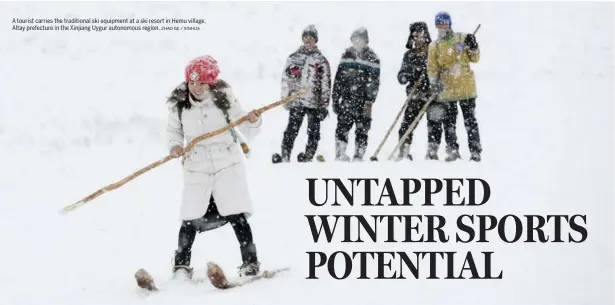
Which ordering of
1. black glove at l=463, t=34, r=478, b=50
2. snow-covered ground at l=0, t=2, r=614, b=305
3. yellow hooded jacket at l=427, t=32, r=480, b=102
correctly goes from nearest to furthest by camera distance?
snow-covered ground at l=0, t=2, r=614, b=305, black glove at l=463, t=34, r=478, b=50, yellow hooded jacket at l=427, t=32, r=480, b=102

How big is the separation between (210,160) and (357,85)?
3.58 m

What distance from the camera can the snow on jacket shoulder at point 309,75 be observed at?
314 inches

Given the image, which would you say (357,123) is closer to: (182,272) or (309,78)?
(309,78)

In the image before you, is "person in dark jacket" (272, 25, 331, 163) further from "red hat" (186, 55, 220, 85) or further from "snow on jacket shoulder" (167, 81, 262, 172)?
"red hat" (186, 55, 220, 85)

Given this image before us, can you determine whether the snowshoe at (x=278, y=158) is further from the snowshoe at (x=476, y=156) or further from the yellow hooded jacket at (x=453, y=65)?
the snowshoe at (x=476, y=156)

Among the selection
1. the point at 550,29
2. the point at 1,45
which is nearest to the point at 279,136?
the point at 1,45

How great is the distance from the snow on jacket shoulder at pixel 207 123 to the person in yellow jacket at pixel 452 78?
355 cm

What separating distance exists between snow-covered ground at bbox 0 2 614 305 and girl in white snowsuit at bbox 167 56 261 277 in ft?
1.06

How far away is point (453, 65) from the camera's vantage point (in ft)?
25.8

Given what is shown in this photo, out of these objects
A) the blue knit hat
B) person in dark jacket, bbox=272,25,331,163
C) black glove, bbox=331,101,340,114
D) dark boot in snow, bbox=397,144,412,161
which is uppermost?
the blue knit hat

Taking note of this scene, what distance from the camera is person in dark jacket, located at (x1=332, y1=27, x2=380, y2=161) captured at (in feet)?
26.5

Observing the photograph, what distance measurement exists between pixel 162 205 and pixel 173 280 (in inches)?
87.0

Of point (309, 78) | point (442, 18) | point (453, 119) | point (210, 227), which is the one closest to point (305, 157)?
point (309, 78)

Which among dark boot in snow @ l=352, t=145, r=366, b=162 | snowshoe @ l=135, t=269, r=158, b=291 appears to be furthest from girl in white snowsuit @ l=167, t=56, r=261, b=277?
dark boot in snow @ l=352, t=145, r=366, b=162
